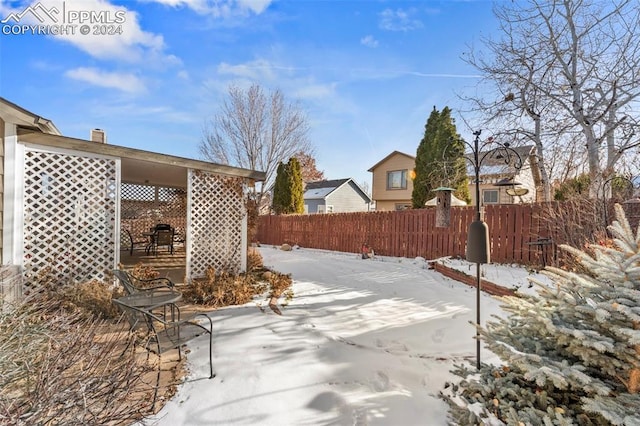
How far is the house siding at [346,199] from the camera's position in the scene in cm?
2453

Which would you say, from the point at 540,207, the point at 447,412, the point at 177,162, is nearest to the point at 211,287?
the point at 177,162

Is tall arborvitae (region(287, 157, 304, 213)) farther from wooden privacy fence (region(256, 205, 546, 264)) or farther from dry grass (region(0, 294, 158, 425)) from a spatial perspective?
dry grass (region(0, 294, 158, 425))

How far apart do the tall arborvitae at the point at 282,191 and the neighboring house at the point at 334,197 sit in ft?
26.2

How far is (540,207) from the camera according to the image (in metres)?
6.52

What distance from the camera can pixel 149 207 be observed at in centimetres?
1155

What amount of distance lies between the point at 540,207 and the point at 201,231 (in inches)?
286

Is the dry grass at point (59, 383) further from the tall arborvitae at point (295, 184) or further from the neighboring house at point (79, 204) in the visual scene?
the tall arborvitae at point (295, 184)

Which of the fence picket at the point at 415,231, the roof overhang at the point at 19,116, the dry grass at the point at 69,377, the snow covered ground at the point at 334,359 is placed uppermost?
the roof overhang at the point at 19,116

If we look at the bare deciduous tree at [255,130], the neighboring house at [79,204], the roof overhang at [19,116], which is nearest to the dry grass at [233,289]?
the neighboring house at [79,204]

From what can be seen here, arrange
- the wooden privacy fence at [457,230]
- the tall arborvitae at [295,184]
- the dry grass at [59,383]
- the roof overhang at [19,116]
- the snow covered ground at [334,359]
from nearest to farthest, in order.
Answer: the dry grass at [59,383], the snow covered ground at [334,359], the roof overhang at [19,116], the wooden privacy fence at [457,230], the tall arborvitae at [295,184]

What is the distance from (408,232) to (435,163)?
3094 mm

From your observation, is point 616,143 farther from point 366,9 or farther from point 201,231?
point 201,231

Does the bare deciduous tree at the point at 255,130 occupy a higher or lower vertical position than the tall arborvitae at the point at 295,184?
higher

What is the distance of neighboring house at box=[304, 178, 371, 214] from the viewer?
79.2ft
